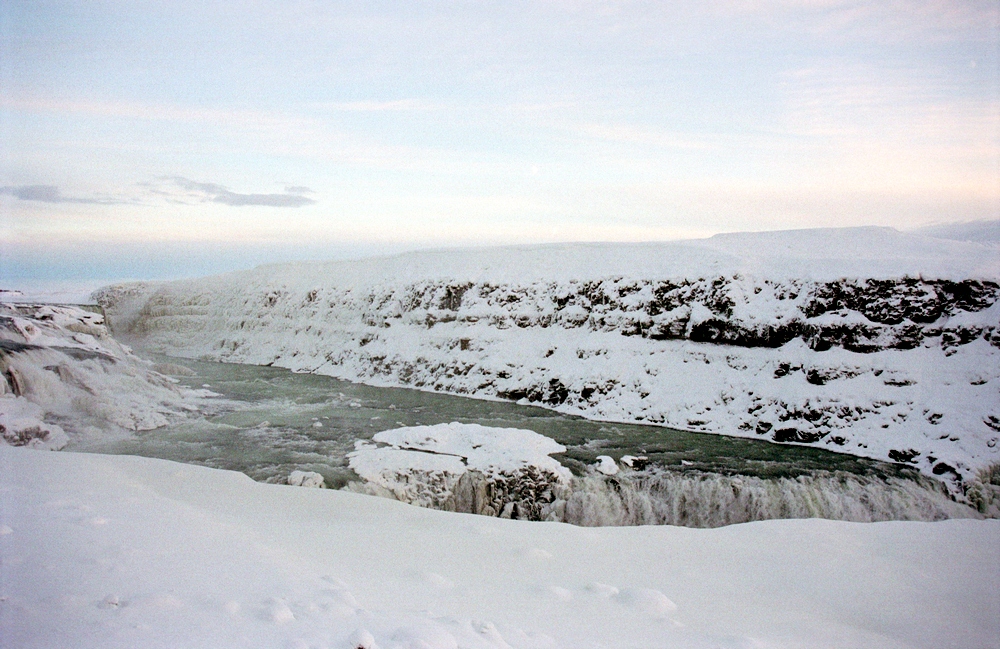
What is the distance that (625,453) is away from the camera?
15.0 meters

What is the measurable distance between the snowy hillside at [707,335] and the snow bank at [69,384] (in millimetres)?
8834

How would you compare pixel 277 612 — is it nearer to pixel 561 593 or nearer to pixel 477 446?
pixel 561 593

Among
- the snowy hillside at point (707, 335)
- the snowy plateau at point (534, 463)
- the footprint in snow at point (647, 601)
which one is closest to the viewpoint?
the snowy plateau at point (534, 463)

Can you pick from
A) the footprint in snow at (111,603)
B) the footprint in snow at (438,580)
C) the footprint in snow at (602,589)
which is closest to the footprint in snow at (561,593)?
the footprint in snow at (602,589)

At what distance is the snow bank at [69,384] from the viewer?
12.1 metres

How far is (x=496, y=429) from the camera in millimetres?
15406

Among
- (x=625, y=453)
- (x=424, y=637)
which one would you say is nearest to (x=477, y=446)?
(x=625, y=453)

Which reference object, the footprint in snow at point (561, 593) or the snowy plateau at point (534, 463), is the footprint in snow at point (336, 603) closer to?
the snowy plateau at point (534, 463)

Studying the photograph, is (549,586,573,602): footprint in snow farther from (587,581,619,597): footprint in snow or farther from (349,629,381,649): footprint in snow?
(349,629,381,649): footprint in snow

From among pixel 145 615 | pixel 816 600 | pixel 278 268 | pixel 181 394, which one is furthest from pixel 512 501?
pixel 278 268

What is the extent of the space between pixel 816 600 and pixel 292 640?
6716 mm

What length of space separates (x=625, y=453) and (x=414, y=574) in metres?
8.77

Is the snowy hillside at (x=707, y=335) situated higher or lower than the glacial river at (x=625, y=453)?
higher

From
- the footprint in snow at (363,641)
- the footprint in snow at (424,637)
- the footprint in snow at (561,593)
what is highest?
the footprint in snow at (363,641)
